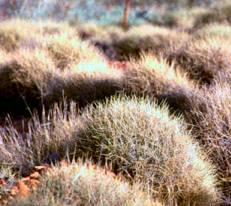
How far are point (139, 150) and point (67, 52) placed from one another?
5269 mm

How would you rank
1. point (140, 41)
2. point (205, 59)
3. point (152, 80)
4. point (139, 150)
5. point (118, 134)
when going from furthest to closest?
point (140, 41) → point (205, 59) → point (152, 80) → point (118, 134) → point (139, 150)

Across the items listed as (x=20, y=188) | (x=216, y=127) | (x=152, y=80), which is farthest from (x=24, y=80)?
(x=20, y=188)

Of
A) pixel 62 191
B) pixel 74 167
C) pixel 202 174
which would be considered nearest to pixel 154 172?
pixel 202 174

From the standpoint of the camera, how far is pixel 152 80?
278 inches

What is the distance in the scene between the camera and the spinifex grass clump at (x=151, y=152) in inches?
166

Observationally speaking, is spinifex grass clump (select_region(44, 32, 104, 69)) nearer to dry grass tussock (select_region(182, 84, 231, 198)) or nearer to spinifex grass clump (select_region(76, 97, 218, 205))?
dry grass tussock (select_region(182, 84, 231, 198))

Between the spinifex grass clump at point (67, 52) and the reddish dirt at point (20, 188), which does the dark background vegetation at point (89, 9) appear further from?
the reddish dirt at point (20, 188)

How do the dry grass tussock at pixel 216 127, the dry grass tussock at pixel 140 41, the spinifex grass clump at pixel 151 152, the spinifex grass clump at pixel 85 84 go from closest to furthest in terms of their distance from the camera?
1. the spinifex grass clump at pixel 151 152
2. the dry grass tussock at pixel 216 127
3. the spinifex grass clump at pixel 85 84
4. the dry grass tussock at pixel 140 41

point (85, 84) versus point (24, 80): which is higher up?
point (85, 84)

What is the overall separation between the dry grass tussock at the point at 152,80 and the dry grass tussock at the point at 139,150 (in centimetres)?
195

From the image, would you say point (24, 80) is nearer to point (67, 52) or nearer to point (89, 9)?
point (67, 52)

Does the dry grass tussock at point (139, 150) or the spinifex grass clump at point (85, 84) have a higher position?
the dry grass tussock at point (139, 150)

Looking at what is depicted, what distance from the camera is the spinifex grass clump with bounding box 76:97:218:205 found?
13.8ft

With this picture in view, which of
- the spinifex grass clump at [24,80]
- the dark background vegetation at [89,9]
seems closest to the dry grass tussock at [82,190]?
the spinifex grass clump at [24,80]
